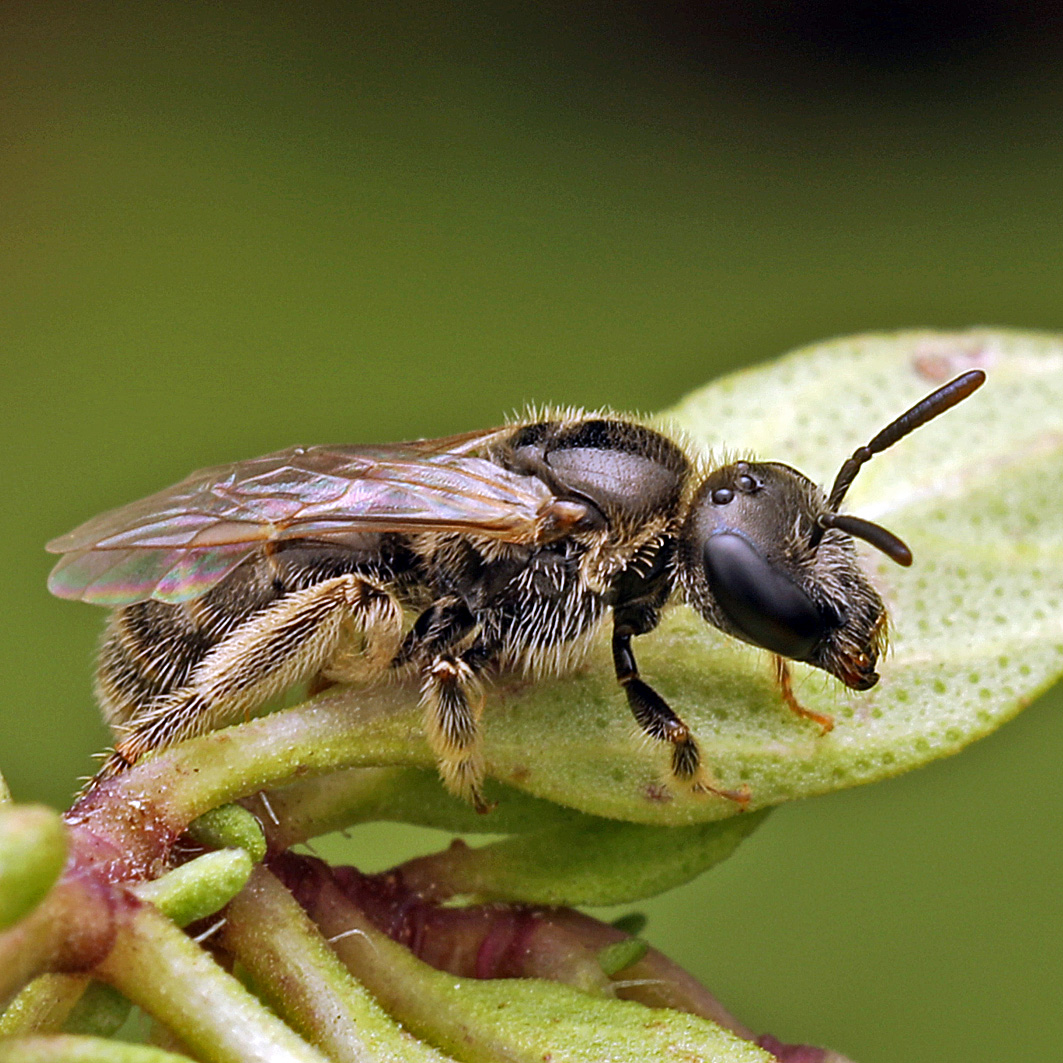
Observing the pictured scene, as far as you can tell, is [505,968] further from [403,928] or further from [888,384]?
[888,384]

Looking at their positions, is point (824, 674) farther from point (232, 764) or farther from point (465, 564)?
point (232, 764)

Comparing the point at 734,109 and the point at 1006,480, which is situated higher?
the point at 734,109

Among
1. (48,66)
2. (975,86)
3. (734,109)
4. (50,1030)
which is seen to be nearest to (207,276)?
(48,66)

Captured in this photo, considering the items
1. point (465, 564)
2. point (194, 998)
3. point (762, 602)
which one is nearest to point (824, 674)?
point (762, 602)

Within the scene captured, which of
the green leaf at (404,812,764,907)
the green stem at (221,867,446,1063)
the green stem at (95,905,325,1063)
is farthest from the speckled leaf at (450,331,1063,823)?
the green stem at (95,905,325,1063)

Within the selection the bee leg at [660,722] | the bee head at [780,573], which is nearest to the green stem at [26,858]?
the bee leg at [660,722]

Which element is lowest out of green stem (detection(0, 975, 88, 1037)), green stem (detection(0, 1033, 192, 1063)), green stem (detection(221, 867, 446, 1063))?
green stem (detection(221, 867, 446, 1063))

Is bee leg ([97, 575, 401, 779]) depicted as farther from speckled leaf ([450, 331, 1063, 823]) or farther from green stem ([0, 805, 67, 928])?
green stem ([0, 805, 67, 928])
